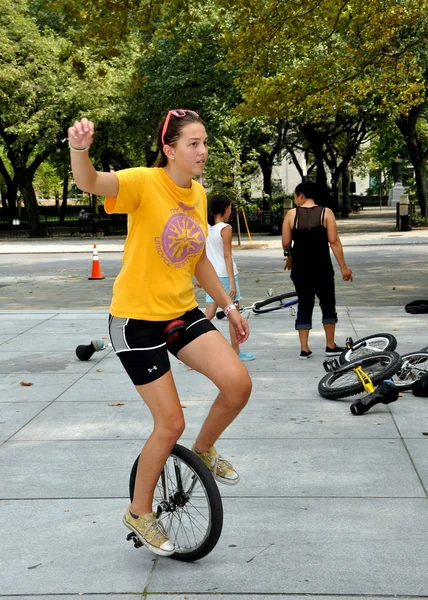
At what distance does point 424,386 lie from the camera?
7094mm

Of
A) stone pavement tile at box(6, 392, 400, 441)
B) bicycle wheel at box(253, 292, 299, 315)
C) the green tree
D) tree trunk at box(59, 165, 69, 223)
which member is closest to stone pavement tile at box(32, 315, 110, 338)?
bicycle wheel at box(253, 292, 299, 315)

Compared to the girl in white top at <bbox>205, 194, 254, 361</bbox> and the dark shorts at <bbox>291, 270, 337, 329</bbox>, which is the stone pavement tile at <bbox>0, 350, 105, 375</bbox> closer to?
the girl in white top at <bbox>205, 194, 254, 361</bbox>

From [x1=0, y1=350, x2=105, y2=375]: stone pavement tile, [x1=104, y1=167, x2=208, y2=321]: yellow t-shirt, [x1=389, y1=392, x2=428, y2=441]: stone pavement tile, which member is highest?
[x1=104, y1=167, x2=208, y2=321]: yellow t-shirt

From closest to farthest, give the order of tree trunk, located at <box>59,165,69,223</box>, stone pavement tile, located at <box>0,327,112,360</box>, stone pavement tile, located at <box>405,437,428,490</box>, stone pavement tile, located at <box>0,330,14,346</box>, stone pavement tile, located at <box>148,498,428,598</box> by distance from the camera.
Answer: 1. stone pavement tile, located at <box>148,498,428,598</box>
2. stone pavement tile, located at <box>405,437,428,490</box>
3. stone pavement tile, located at <box>0,327,112,360</box>
4. stone pavement tile, located at <box>0,330,14,346</box>
5. tree trunk, located at <box>59,165,69,223</box>

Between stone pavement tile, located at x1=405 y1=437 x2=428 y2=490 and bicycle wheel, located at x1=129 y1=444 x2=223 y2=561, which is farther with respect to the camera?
stone pavement tile, located at x1=405 y1=437 x2=428 y2=490

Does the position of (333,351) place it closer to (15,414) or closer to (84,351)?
(84,351)

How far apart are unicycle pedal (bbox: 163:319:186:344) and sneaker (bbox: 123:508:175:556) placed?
2.59ft

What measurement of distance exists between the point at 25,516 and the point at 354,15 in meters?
14.3

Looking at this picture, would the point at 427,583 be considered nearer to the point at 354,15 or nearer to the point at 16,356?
the point at 16,356

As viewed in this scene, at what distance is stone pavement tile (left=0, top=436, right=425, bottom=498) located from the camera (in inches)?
195

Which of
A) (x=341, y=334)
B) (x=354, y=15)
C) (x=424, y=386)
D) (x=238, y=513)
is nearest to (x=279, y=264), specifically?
(x=354, y=15)

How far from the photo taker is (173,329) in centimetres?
380

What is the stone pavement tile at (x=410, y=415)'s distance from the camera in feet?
20.1

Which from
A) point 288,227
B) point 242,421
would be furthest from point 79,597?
point 288,227
